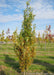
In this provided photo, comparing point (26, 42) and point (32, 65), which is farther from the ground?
point (26, 42)

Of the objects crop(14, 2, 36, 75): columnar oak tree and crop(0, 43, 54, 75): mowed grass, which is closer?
crop(14, 2, 36, 75): columnar oak tree

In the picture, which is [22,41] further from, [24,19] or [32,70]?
[32,70]

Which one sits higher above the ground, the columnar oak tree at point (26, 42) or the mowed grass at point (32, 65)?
the columnar oak tree at point (26, 42)

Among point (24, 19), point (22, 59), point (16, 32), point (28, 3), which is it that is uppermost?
point (28, 3)

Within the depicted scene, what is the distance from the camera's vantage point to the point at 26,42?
5.66m

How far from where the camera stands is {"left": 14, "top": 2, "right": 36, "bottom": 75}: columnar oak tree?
5634mm

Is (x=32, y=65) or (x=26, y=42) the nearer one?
(x=26, y=42)

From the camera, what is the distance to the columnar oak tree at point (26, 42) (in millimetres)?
5634

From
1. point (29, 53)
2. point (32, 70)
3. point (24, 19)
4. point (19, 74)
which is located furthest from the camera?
point (32, 70)

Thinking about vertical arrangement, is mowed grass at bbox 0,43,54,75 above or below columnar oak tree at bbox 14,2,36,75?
below

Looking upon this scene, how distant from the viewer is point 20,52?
576 centimetres

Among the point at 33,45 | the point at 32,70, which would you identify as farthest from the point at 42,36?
the point at 33,45

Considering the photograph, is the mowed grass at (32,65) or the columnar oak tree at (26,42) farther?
the mowed grass at (32,65)

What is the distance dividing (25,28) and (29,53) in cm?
145
